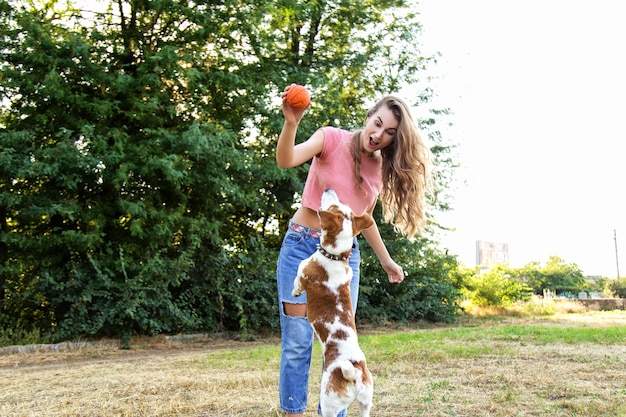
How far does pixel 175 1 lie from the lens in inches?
406

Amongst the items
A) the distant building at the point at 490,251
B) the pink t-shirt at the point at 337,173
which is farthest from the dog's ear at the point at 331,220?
the distant building at the point at 490,251

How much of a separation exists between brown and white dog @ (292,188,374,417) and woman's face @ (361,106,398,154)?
1.32ft

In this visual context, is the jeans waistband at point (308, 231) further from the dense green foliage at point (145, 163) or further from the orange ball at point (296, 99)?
the dense green foliage at point (145, 163)

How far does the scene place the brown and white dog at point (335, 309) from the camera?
9.11 ft

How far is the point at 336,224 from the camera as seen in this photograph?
116 inches

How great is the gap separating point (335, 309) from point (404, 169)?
0.91 meters

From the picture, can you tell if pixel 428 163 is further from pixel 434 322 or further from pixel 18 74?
pixel 434 322

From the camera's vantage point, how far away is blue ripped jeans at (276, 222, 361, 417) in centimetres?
328

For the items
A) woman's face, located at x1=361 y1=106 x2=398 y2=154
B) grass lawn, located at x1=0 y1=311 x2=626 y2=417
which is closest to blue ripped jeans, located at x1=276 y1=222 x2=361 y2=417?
woman's face, located at x1=361 y1=106 x2=398 y2=154

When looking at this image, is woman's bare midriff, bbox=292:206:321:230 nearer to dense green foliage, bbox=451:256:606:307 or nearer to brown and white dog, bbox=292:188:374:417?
brown and white dog, bbox=292:188:374:417

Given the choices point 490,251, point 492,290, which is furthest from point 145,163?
point 490,251

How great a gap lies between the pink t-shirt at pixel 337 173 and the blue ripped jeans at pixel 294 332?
0.64 feet

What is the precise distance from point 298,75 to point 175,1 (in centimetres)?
275

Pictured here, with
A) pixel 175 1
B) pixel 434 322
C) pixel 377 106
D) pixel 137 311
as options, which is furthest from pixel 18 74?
pixel 434 322
